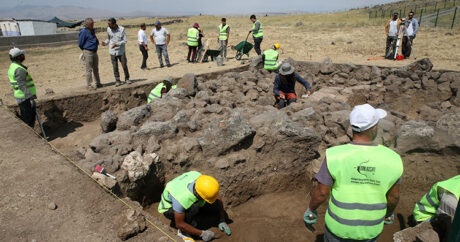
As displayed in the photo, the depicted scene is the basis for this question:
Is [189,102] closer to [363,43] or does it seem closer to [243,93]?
[243,93]

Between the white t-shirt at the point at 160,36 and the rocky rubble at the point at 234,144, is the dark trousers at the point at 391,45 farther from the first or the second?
the white t-shirt at the point at 160,36

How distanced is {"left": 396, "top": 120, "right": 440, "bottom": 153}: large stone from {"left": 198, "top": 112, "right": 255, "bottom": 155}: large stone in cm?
235

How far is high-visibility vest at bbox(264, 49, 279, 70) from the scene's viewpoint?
352 inches

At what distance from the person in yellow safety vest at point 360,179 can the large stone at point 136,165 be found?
252 centimetres

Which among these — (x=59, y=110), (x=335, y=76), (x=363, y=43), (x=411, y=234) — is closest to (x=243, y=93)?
(x=335, y=76)

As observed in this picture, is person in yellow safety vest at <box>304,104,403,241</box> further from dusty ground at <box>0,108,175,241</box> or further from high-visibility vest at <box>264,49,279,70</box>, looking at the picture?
high-visibility vest at <box>264,49,279,70</box>

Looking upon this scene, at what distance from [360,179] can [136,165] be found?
9.51 ft

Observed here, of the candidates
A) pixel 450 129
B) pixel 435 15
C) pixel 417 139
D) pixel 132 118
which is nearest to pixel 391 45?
pixel 450 129

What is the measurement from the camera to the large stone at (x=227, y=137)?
4324 mm

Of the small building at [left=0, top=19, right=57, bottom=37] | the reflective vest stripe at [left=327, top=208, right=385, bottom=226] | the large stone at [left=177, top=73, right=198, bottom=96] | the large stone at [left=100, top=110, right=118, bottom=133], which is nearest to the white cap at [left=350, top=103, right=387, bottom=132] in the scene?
the reflective vest stripe at [left=327, top=208, right=385, bottom=226]

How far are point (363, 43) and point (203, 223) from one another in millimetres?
14838

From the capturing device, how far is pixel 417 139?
14.6 ft

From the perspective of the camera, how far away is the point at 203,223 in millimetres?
3865

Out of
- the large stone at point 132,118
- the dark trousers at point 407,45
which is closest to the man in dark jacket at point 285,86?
the large stone at point 132,118
